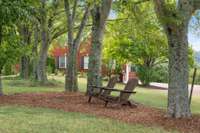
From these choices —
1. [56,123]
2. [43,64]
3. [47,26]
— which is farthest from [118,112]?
[43,64]

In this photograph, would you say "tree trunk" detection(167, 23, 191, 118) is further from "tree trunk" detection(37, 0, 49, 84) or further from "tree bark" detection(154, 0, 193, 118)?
"tree trunk" detection(37, 0, 49, 84)

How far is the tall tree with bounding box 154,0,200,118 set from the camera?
487 inches

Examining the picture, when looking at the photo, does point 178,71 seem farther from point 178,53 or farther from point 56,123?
point 56,123

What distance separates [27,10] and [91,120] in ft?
20.6

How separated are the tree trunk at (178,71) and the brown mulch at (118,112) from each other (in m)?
0.38

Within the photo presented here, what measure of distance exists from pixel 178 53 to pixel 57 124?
13.0 feet

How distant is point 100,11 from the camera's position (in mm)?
18172

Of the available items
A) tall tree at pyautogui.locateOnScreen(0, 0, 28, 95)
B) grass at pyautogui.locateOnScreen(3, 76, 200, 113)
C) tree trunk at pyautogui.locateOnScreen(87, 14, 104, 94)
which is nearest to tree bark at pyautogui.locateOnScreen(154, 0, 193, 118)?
grass at pyautogui.locateOnScreen(3, 76, 200, 113)

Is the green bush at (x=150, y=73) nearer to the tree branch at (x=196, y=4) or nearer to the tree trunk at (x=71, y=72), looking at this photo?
the tree trunk at (x=71, y=72)

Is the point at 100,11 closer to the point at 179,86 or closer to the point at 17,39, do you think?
the point at 17,39

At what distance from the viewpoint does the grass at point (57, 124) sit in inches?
397

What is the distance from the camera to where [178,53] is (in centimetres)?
1255

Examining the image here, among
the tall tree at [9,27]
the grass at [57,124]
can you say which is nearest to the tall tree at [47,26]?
the tall tree at [9,27]

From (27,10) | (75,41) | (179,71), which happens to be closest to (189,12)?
(179,71)
